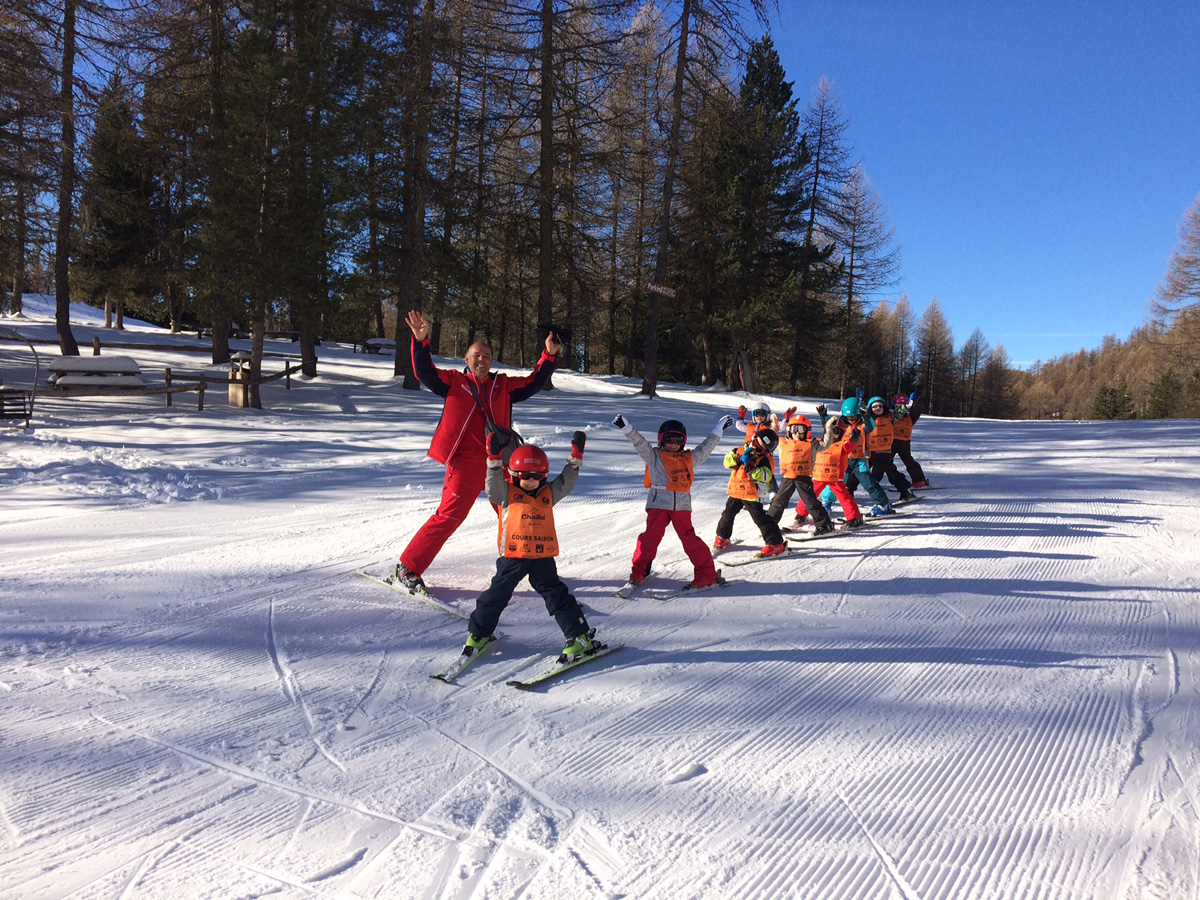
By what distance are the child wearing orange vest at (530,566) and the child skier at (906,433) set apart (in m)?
6.98

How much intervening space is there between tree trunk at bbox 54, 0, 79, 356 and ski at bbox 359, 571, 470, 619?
44.6ft

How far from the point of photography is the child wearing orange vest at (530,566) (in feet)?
13.9

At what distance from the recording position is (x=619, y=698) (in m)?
3.85

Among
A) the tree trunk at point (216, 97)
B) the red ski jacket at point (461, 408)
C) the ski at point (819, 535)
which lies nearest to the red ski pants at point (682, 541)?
the red ski jacket at point (461, 408)

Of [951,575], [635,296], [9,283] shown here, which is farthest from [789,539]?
[635,296]

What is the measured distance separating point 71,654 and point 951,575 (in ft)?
20.5

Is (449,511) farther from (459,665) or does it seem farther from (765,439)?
(765,439)

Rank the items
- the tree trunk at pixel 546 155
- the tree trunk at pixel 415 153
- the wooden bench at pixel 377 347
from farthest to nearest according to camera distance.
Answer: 1. the wooden bench at pixel 377 347
2. the tree trunk at pixel 546 155
3. the tree trunk at pixel 415 153

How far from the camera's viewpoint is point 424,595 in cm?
532

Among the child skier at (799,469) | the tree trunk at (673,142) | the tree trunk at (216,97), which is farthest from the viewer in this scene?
the tree trunk at (673,142)

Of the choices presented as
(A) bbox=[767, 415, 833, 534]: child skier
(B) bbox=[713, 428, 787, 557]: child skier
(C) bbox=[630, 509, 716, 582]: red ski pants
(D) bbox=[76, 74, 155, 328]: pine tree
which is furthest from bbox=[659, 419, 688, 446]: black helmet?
(D) bbox=[76, 74, 155, 328]: pine tree

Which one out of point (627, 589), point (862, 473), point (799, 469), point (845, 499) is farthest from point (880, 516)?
point (627, 589)

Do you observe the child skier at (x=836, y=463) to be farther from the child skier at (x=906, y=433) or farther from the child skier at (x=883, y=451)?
the child skier at (x=906, y=433)

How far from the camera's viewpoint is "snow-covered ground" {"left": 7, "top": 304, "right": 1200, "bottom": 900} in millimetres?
2557
